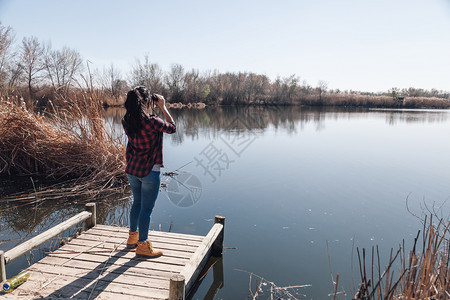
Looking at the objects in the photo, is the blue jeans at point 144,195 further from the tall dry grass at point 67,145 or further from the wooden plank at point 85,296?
the tall dry grass at point 67,145

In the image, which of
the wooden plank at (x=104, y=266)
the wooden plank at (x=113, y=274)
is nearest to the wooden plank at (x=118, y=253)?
the wooden plank at (x=104, y=266)

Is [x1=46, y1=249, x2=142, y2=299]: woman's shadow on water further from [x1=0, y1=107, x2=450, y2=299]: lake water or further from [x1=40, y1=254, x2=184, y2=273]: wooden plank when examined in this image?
[x1=0, y1=107, x2=450, y2=299]: lake water

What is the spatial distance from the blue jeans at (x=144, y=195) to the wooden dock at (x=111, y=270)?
1.10 ft

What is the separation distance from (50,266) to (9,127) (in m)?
4.93

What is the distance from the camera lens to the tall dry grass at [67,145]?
6258 millimetres

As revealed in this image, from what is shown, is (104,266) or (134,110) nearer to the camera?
(134,110)

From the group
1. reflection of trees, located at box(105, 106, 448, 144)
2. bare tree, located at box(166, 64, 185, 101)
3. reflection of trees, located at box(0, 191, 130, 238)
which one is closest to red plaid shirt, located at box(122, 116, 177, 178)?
reflection of trees, located at box(0, 191, 130, 238)

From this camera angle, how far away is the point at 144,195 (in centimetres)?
270

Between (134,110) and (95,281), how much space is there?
1.52 metres

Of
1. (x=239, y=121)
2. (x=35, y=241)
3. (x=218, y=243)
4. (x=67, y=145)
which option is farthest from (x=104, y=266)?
(x=239, y=121)

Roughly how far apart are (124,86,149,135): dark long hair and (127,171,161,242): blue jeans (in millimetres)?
443

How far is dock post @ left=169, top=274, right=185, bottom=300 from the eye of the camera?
222 cm

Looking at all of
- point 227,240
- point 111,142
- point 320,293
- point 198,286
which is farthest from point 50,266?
point 111,142

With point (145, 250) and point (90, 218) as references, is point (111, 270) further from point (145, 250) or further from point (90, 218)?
point (90, 218)
